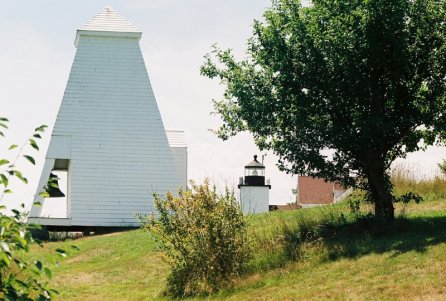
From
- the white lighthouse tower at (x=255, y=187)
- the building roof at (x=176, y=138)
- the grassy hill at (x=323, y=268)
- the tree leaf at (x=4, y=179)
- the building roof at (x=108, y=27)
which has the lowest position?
the grassy hill at (x=323, y=268)

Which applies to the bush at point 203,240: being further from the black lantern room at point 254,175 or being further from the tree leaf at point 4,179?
the black lantern room at point 254,175

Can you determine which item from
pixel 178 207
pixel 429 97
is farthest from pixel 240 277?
pixel 429 97

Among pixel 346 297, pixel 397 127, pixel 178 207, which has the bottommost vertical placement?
pixel 346 297

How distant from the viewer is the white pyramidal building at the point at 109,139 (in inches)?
1291

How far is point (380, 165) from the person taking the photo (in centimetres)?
1914

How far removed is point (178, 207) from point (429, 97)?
7432 mm

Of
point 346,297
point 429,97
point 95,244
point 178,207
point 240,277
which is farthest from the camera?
point 95,244

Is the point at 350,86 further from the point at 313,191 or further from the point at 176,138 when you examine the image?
the point at 313,191

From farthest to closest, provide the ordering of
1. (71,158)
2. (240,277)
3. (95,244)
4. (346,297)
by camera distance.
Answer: (71,158)
(95,244)
(240,277)
(346,297)

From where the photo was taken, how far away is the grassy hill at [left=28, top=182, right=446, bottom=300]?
13.4 meters

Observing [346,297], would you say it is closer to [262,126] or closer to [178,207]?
[178,207]

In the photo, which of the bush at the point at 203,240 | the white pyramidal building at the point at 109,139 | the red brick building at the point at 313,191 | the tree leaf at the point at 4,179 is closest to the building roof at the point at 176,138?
the white pyramidal building at the point at 109,139

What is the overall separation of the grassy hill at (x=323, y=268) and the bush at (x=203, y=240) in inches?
18.8

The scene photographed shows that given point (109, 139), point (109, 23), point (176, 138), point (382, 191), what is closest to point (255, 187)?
point (176, 138)
